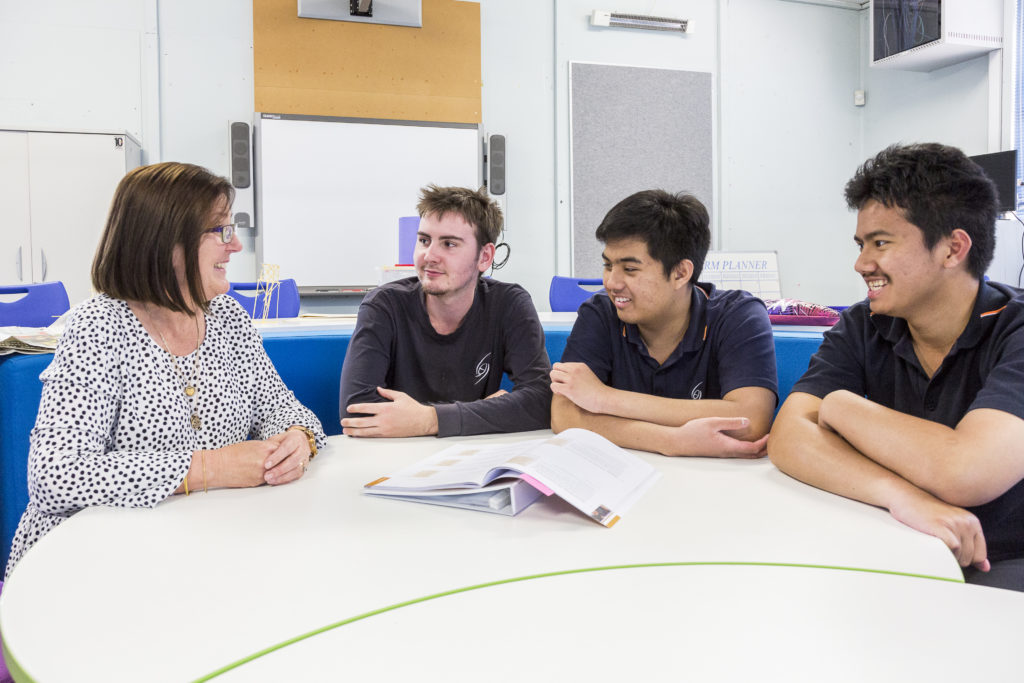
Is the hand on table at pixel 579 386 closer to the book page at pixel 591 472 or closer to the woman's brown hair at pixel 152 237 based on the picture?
the book page at pixel 591 472

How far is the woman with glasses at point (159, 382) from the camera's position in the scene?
1.01 m

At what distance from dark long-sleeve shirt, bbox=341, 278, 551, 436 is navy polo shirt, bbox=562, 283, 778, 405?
16 centimetres

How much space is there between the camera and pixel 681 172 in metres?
5.61

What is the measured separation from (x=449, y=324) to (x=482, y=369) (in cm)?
16

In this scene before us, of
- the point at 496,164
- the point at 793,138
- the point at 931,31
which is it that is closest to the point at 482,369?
the point at 496,164

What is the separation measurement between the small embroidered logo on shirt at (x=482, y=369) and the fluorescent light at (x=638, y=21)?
4176 mm

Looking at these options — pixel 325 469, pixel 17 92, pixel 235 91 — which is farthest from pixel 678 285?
pixel 17 92

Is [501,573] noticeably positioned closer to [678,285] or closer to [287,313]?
[678,285]

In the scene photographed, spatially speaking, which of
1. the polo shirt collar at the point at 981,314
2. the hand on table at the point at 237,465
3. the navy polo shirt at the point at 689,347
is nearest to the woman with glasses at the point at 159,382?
the hand on table at the point at 237,465

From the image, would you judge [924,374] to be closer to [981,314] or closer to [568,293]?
[981,314]

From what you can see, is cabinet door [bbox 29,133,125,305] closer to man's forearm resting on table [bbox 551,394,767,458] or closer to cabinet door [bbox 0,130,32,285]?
cabinet door [bbox 0,130,32,285]

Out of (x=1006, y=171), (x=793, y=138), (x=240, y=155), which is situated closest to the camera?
(x=1006, y=171)

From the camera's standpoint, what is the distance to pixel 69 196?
4.14 metres

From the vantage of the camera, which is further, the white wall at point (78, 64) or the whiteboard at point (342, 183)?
the whiteboard at point (342, 183)
